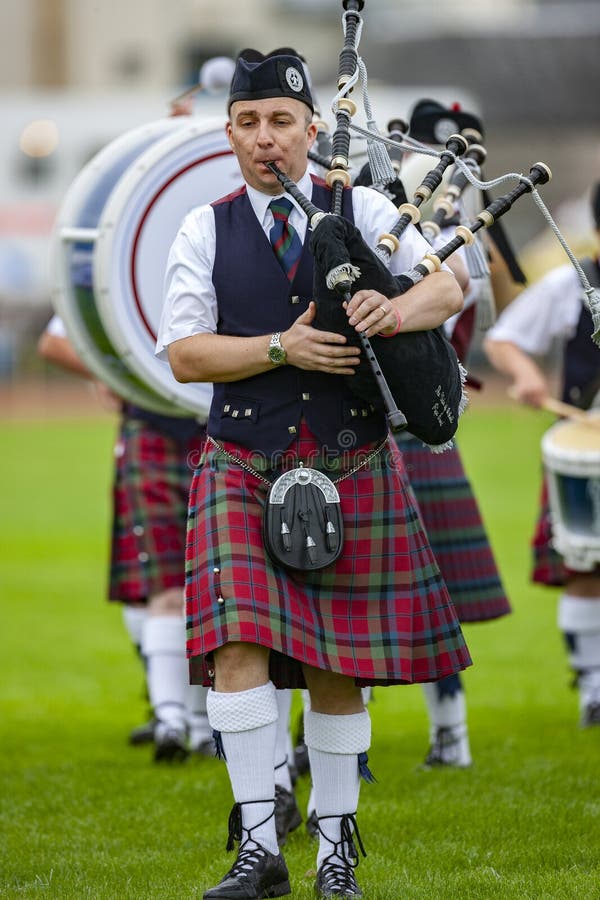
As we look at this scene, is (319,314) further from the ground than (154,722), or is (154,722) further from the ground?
Answer: (319,314)

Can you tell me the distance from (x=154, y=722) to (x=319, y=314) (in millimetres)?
2230

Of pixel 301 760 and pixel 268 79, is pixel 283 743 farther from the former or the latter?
pixel 268 79

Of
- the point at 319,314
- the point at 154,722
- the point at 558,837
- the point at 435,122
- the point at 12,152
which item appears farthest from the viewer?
the point at 12,152

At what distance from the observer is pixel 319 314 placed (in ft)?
9.73

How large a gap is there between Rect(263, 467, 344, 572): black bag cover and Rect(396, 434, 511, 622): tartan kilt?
4.22 feet

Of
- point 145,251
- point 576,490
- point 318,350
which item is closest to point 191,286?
point 318,350

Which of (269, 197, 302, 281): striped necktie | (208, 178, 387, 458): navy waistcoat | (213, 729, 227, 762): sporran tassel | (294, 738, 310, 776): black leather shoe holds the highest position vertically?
(269, 197, 302, 281): striped necktie

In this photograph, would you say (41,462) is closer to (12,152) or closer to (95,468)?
(95,468)

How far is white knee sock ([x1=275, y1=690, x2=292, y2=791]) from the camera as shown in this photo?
3.76 meters

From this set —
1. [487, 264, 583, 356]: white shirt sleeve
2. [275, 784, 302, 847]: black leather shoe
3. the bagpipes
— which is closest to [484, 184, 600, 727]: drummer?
[487, 264, 583, 356]: white shirt sleeve

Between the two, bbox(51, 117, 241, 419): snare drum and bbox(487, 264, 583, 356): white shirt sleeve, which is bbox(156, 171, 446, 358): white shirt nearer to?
bbox(51, 117, 241, 419): snare drum

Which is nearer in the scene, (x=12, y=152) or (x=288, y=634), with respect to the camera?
(x=288, y=634)

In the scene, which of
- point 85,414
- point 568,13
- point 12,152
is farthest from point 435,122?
point 568,13

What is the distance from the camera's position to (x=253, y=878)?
297 cm
